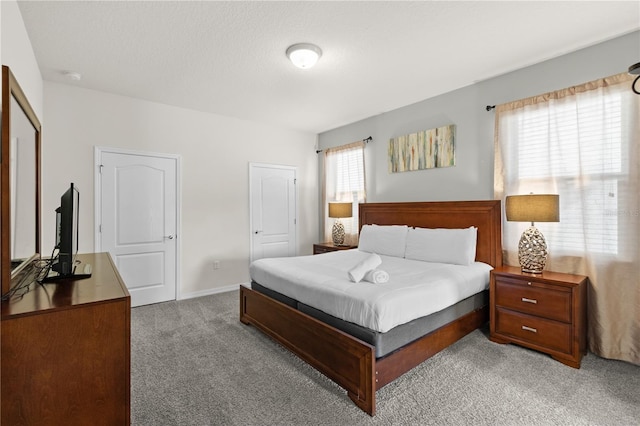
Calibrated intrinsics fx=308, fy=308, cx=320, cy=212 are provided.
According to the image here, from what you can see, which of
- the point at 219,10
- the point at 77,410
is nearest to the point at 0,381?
the point at 77,410

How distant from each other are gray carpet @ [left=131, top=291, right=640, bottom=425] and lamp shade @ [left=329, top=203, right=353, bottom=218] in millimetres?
2458

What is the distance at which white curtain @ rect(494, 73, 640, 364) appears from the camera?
2.48m

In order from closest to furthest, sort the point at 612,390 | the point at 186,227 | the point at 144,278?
the point at 612,390, the point at 144,278, the point at 186,227

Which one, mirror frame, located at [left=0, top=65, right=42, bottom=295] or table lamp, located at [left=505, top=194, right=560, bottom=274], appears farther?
table lamp, located at [left=505, top=194, right=560, bottom=274]

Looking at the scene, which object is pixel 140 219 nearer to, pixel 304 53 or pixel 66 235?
pixel 66 235

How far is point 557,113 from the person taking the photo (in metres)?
2.88

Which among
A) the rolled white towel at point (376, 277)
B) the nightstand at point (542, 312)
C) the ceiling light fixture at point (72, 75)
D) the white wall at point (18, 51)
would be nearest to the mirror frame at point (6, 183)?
the white wall at point (18, 51)

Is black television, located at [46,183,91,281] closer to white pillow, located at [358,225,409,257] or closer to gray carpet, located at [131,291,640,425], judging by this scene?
gray carpet, located at [131,291,640,425]

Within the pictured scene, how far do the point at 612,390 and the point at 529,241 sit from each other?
46.7 inches

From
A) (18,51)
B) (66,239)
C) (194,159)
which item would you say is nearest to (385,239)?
(194,159)

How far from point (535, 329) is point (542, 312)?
0.54 ft

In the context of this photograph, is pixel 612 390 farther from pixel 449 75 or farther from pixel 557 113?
pixel 449 75

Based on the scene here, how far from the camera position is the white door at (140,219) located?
3.82m

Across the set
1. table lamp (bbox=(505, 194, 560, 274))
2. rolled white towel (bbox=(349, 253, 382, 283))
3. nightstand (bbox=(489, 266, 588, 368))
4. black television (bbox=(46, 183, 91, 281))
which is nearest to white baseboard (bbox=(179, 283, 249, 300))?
rolled white towel (bbox=(349, 253, 382, 283))
